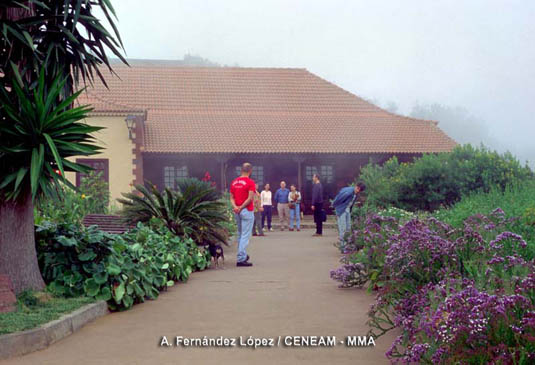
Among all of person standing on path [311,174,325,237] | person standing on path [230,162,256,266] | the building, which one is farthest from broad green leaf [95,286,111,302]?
the building

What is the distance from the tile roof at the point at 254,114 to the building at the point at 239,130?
49 mm

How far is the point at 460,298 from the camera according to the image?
12.6 feet

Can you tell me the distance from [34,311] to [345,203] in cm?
908

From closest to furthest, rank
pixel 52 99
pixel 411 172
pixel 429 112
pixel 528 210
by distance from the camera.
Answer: pixel 52 99, pixel 528 210, pixel 411 172, pixel 429 112

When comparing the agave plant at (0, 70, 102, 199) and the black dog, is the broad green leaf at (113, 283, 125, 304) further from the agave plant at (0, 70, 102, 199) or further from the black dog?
the black dog

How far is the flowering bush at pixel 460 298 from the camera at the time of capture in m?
3.55

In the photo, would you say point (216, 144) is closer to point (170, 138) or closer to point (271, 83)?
point (170, 138)

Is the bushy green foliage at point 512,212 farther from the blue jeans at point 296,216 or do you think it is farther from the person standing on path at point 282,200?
the person standing on path at point 282,200

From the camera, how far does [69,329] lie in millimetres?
5996

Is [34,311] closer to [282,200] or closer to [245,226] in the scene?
[245,226]

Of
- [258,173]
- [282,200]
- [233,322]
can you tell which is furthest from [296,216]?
[233,322]

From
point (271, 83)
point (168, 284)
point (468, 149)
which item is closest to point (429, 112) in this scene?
point (271, 83)

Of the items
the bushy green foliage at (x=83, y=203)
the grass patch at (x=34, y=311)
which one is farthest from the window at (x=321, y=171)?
the grass patch at (x=34, y=311)

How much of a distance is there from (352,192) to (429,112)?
113m
